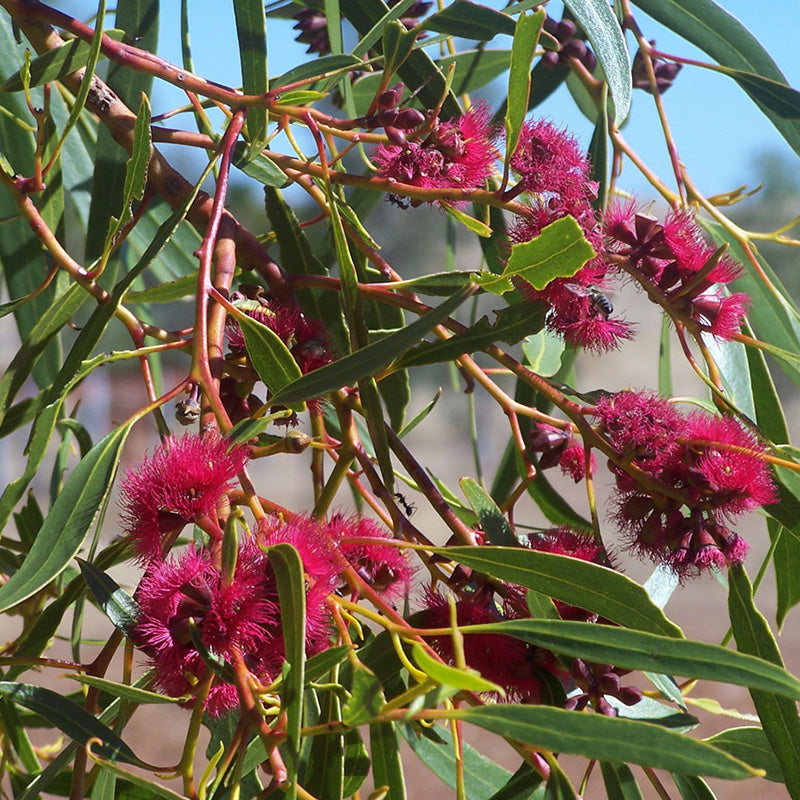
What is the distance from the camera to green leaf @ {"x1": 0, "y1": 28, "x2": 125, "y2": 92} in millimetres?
617

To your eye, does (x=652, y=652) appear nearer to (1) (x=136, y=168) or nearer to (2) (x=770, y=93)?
(1) (x=136, y=168)

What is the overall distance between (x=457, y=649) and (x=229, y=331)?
0.28 meters

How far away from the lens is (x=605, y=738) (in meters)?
0.36

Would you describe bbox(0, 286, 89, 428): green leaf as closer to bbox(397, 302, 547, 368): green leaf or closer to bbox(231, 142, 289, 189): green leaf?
bbox(231, 142, 289, 189): green leaf

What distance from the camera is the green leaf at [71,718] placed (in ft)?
1.59

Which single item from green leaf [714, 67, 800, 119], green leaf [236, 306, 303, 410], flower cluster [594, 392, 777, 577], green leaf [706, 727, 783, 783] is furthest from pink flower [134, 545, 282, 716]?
green leaf [714, 67, 800, 119]

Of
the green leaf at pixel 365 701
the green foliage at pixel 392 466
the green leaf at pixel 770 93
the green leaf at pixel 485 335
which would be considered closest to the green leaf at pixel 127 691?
the green foliage at pixel 392 466

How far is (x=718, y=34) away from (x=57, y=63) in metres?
0.48

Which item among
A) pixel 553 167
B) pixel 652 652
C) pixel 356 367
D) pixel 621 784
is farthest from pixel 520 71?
pixel 621 784

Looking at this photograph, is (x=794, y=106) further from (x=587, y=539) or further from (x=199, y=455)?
(x=199, y=455)

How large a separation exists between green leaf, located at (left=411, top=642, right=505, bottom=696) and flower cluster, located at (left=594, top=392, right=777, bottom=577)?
20 cm

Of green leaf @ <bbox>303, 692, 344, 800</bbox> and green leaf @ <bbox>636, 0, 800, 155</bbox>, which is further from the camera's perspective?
green leaf @ <bbox>636, 0, 800, 155</bbox>

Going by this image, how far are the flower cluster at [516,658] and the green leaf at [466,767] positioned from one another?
0.09 metres

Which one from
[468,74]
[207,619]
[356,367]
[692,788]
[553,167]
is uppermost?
[468,74]
